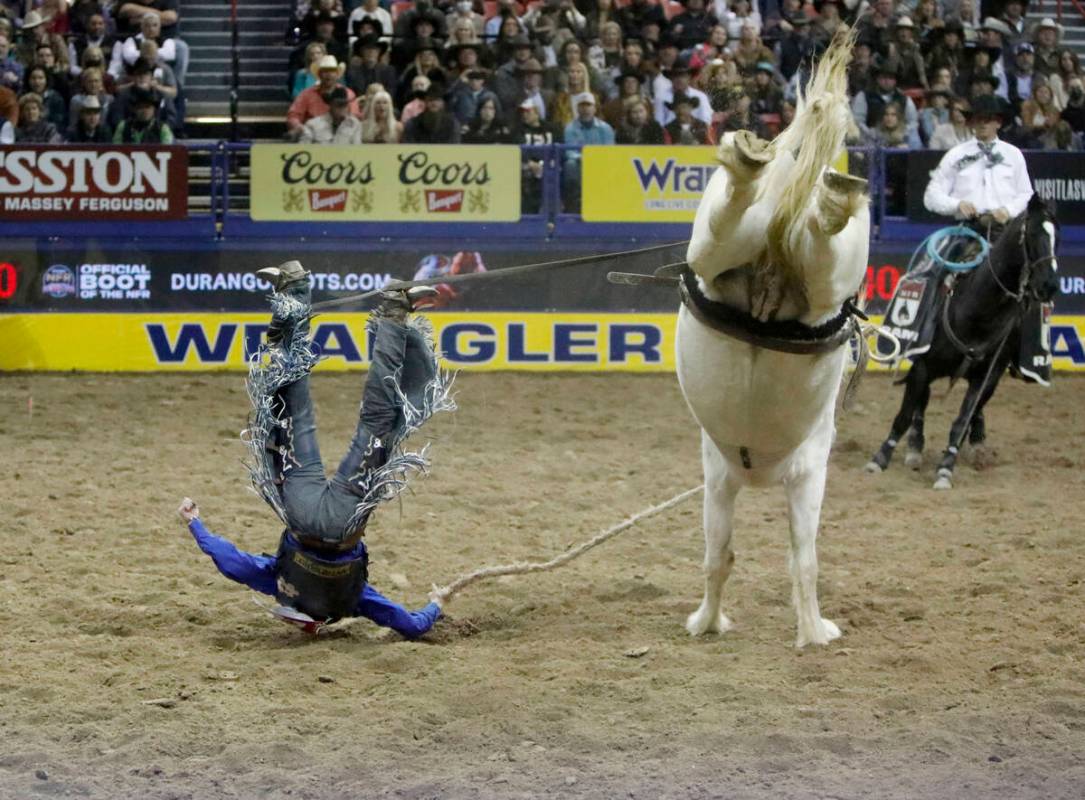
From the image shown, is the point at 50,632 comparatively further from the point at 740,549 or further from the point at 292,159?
the point at 292,159

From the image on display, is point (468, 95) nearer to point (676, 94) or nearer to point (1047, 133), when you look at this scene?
point (676, 94)

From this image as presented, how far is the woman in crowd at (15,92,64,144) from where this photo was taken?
13305mm

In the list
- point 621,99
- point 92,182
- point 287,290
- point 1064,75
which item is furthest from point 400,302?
point 1064,75

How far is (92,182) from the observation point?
42.0ft

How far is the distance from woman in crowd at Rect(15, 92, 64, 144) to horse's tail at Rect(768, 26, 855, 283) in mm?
10169

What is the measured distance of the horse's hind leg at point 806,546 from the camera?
19.1 ft

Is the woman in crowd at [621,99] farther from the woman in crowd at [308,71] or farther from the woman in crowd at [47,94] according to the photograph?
the woman in crowd at [47,94]

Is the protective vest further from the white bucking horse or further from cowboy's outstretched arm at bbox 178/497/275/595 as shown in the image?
the white bucking horse

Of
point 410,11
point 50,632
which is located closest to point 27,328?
→ point 410,11

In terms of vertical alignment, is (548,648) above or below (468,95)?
below

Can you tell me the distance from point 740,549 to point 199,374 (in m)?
6.61

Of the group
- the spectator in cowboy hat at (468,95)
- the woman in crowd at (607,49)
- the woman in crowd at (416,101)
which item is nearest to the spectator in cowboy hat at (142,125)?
the woman in crowd at (416,101)

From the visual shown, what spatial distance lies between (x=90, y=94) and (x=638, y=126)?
16.4ft

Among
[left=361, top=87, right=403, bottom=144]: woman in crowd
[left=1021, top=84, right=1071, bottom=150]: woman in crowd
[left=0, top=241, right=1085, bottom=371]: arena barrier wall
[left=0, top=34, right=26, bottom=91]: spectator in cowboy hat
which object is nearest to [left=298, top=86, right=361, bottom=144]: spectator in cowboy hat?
[left=361, top=87, right=403, bottom=144]: woman in crowd
